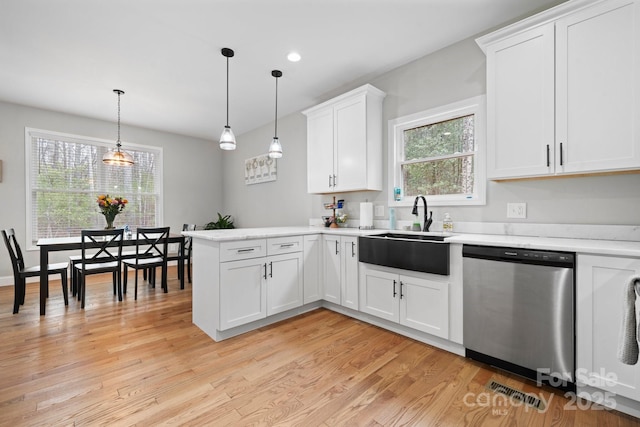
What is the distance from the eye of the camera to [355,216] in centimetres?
364

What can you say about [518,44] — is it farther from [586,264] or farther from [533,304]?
[533,304]

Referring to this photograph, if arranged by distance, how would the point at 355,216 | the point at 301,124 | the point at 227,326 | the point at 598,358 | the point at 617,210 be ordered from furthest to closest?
the point at 301,124 < the point at 355,216 < the point at 227,326 < the point at 617,210 < the point at 598,358

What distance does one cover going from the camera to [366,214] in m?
3.26

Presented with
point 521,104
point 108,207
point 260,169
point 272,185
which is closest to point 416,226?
point 521,104

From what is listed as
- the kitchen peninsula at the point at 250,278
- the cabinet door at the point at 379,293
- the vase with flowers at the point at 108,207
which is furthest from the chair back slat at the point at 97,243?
the cabinet door at the point at 379,293

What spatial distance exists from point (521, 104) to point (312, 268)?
2323 millimetres

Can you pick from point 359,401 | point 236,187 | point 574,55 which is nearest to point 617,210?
point 574,55

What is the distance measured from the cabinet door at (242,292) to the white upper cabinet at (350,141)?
4.44 feet

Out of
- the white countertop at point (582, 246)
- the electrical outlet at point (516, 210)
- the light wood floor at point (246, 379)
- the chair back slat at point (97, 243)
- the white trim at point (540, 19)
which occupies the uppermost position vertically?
the white trim at point (540, 19)

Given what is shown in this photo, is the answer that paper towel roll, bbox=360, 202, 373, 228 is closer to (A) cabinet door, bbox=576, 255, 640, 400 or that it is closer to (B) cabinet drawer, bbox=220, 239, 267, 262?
(B) cabinet drawer, bbox=220, 239, 267, 262

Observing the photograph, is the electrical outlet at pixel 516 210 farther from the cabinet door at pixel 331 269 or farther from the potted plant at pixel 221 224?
the potted plant at pixel 221 224

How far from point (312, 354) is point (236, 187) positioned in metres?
4.47

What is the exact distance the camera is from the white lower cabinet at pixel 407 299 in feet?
7.30

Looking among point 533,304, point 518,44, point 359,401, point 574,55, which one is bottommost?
point 359,401
